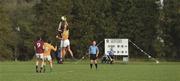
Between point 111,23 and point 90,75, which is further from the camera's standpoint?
point 111,23

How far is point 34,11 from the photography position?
85.8 m

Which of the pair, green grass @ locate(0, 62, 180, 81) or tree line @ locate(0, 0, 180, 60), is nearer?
green grass @ locate(0, 62, 180, 81)

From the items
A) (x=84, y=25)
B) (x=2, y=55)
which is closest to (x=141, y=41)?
(x=84, y=25)

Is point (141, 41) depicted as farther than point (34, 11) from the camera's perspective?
No

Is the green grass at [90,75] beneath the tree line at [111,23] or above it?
beneath

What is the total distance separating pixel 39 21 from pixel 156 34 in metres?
18.1

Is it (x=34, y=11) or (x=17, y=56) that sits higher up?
(x=34, y=11)

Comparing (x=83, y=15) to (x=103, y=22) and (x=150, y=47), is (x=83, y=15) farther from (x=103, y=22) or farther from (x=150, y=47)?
(x=150, y=47)

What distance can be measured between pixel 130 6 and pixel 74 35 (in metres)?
9.21

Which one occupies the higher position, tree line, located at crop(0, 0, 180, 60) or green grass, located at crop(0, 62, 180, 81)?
tree line, located at crop(0, 0, 180, 60)

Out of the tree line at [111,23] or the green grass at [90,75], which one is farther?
the tree line at [111,23]

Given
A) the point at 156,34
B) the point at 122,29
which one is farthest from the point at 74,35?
the point at 156,34

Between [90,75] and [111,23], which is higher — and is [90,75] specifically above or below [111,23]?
below

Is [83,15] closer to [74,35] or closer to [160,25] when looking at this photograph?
[74,35]
